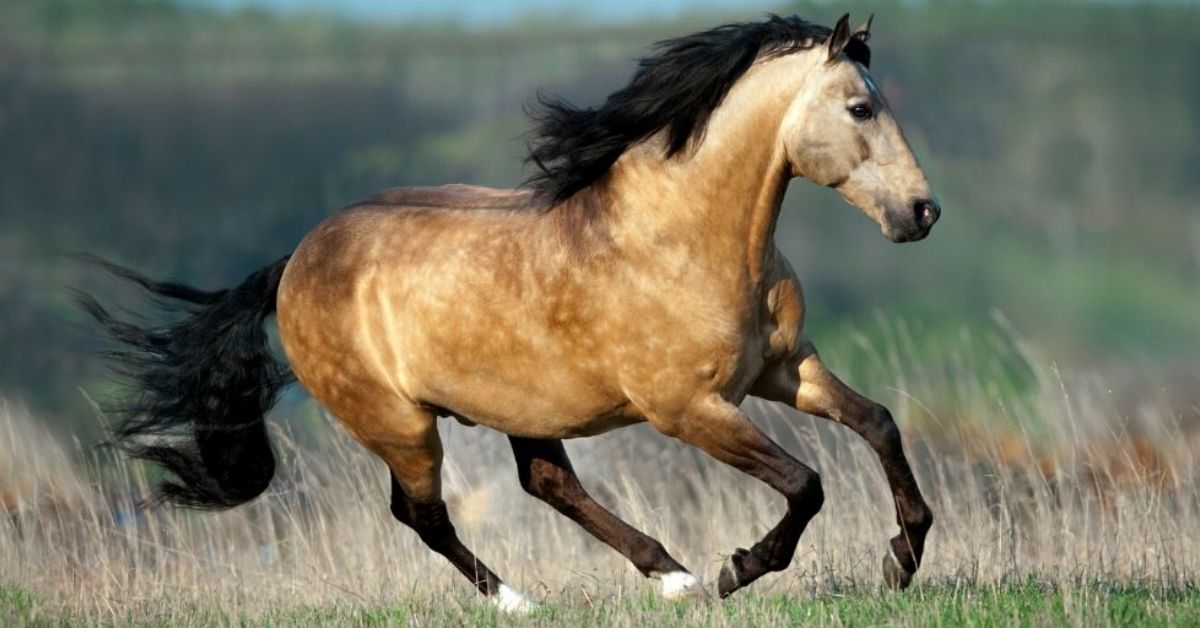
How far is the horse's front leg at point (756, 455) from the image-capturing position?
6.51 m

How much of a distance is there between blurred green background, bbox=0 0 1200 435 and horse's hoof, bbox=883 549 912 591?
18574mm

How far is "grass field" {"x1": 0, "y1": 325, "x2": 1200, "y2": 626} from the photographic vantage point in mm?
6512

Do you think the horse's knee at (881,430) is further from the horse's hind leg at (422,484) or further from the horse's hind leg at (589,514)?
the horse's hind leg at (422,484)

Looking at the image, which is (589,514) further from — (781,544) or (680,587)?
(781,544)

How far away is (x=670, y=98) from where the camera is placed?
21.7ft

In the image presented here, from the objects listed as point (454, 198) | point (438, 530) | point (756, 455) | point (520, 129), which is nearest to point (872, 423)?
point (756, 455)

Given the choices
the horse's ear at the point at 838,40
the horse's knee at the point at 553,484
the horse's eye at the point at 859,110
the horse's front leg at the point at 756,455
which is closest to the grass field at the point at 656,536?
the horse's front leg at the point at 756,455

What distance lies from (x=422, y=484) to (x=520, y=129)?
68.0ft

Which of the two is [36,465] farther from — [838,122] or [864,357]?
[864,357]

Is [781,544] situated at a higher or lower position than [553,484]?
higher

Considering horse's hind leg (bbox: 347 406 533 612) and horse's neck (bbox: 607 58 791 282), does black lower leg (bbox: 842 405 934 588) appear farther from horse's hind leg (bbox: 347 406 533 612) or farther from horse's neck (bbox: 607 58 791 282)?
horse's hind leg (bbox: 347 406 533 612)

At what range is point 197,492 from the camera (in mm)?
8297

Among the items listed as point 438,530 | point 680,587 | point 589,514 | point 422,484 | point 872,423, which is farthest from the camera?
point 438,530

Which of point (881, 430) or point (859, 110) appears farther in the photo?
point (881, 430)
